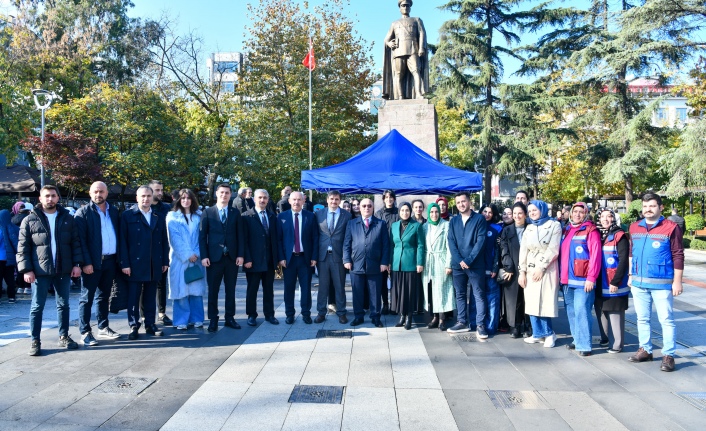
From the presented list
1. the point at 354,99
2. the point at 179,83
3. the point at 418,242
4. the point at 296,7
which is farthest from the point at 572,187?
the point at 418,242

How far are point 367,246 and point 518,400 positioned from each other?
10.00ft

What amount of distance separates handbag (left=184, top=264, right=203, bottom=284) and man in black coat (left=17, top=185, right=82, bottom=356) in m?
1.26

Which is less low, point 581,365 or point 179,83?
point 179,83

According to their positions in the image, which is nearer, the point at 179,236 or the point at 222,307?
the point at 179,236

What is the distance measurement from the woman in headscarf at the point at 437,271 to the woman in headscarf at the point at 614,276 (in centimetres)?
180

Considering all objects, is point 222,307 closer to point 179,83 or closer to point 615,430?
point 615,430

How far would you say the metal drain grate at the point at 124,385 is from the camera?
4191 mm

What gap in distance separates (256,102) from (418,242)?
17.5 m

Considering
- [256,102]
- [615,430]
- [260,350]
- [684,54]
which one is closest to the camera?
[615,430]

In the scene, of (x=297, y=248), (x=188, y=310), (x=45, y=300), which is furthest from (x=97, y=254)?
(x=297, y=248)

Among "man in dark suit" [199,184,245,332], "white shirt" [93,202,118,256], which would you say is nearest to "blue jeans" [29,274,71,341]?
"white shirt" [93,202,118,256]

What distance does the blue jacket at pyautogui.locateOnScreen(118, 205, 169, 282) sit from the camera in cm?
592

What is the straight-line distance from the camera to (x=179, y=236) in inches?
248

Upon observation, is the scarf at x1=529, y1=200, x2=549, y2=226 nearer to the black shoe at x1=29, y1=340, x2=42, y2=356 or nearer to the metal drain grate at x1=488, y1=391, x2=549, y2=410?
the metal drain grate at x1=488, y1=391, x2=549, y2=410
